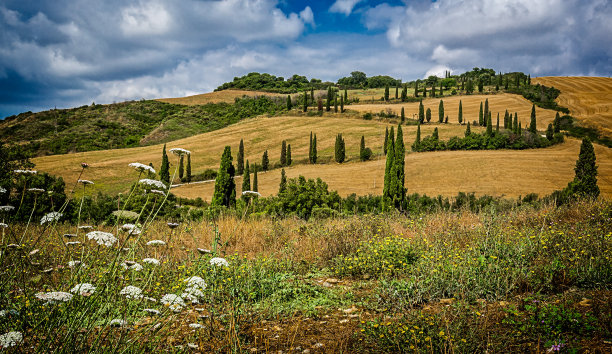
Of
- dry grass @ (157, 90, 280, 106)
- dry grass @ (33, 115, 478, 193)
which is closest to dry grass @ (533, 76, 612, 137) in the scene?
dry grass @ (33, 115, 478, 193)

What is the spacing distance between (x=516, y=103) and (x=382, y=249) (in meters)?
80.9

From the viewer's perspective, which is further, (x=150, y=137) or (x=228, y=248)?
(x=150, y=137)

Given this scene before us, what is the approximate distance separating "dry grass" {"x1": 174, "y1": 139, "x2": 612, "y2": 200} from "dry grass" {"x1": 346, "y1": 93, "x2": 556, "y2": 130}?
16.8m

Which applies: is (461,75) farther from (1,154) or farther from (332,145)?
(1,154)

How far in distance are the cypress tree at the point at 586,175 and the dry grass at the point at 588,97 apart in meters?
46.5

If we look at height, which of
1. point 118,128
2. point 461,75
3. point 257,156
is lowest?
point 257,156

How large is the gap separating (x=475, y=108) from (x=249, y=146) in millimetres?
46846

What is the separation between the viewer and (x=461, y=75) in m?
114

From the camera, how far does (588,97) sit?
74812 millimetres

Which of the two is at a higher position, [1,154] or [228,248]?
[1,154]

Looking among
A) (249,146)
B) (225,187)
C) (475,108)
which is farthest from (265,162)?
(475,108)

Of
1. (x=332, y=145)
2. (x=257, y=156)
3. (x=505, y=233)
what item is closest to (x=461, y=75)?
(x=332, y=145)

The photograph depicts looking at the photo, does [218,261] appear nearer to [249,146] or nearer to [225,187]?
[225,187]

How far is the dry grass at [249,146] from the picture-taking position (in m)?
47.6
